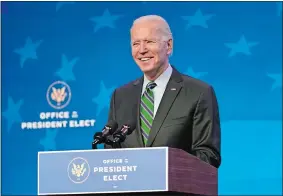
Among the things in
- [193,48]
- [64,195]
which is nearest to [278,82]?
[193,48]

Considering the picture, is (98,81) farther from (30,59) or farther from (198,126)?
(198,126)

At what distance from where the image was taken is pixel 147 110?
11.2ft

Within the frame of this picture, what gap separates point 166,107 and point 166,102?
0.02m

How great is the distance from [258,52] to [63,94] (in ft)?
4.59

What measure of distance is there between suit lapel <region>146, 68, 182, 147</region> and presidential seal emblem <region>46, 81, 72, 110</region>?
2.36 m

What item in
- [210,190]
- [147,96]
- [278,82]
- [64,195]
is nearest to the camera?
[64,195]

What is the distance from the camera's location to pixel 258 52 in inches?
206

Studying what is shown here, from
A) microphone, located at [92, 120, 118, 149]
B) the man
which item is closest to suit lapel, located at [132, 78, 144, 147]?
the man

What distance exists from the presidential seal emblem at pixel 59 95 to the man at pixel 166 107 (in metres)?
2.31

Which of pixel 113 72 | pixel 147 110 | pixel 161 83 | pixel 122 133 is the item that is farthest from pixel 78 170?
pixel 113 72

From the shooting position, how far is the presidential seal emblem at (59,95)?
18.8 feet

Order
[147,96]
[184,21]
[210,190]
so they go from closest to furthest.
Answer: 1. [210,190]
2. [147,96]
3. [184,21]

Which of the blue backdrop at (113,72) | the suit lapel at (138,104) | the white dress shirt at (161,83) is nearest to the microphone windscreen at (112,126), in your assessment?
the suit lapel at (138,104)

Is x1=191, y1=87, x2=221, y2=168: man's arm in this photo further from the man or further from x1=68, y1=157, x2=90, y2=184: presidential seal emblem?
x1=68, y1=157, x2=90, y2=184: presidential seal emblem
